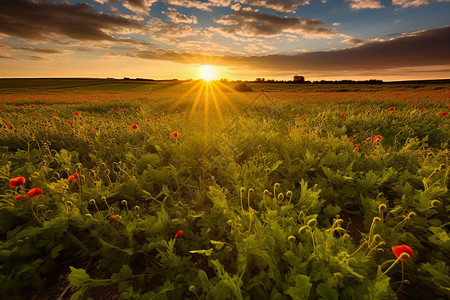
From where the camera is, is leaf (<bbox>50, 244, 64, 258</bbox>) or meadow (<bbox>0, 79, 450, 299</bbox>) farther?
leaf (<bbox>50, 244, 64, 258</bbox>)

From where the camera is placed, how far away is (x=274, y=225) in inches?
63.3

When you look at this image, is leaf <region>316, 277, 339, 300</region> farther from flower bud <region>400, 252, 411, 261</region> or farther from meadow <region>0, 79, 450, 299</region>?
flower bud <region>400, 252, 411, 261</region>

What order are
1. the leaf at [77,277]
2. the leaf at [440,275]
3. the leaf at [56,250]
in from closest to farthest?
the leaf at [440,275] → the leaf at [77,277] → the leaf at [56,250]

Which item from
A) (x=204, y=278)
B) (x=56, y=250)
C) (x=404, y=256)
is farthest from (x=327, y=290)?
(x=56, y=250)

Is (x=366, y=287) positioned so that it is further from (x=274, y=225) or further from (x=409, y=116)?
(x=409, y=116)

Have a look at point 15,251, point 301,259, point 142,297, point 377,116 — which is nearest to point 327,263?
point 301,259

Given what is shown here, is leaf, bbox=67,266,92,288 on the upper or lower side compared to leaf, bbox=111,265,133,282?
upper

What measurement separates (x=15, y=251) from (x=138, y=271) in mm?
1037

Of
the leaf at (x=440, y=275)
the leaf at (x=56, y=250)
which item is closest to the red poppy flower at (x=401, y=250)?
the leaf at (x=440, y=275)

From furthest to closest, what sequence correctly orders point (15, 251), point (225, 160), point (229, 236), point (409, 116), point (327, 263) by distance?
point (409, 116), point (225, 160), point (229, 236), point (15, 251), point (327, 263)

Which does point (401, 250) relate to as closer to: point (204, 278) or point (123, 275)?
point (204, 278)

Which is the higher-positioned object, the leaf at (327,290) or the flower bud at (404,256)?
the flower bud at (404,256)

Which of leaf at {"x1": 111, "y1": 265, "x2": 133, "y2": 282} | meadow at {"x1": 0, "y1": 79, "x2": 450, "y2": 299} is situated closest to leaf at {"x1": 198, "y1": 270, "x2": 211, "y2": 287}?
meadow at {"x1": 0, "y1": 79, "x2": 450, "y2": 299}

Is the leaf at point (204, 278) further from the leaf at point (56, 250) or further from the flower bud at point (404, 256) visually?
the leaf at point (56, 250)
